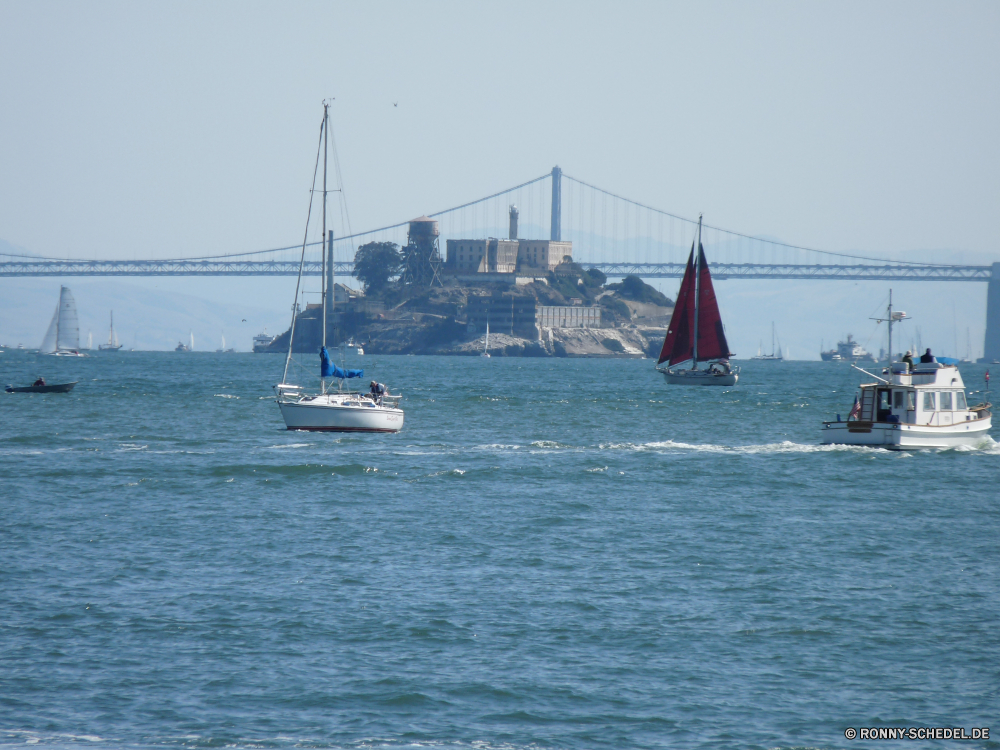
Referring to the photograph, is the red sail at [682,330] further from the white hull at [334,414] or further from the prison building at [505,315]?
the prison building at [505,315]

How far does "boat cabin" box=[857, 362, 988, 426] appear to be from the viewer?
102ft

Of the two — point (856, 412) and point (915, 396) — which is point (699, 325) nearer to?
point (856, 412)

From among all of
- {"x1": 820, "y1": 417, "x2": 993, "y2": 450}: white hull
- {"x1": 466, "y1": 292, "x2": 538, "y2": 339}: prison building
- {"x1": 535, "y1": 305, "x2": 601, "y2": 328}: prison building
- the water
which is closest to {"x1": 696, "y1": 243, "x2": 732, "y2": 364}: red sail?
{"x1": 820, "y1": 417, "x2": 993, "y2": 450}: white hull

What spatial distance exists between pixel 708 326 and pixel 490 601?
60.0 meters

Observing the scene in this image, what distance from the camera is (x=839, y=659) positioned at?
12422 mm

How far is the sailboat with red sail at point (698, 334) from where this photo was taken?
236ft

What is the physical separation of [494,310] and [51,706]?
184726mm

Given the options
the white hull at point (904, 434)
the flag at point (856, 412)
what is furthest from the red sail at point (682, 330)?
the white hull at point (904, 434)

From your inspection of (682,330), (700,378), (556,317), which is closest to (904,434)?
(700,378)

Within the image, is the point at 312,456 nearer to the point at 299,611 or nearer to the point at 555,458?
the point at 555,458

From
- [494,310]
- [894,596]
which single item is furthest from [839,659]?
[494,310]

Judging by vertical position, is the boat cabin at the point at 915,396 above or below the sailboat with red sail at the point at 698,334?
below

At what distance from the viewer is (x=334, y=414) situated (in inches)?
1374

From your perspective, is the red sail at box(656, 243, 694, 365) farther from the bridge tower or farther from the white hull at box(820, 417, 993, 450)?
the bridge tower
